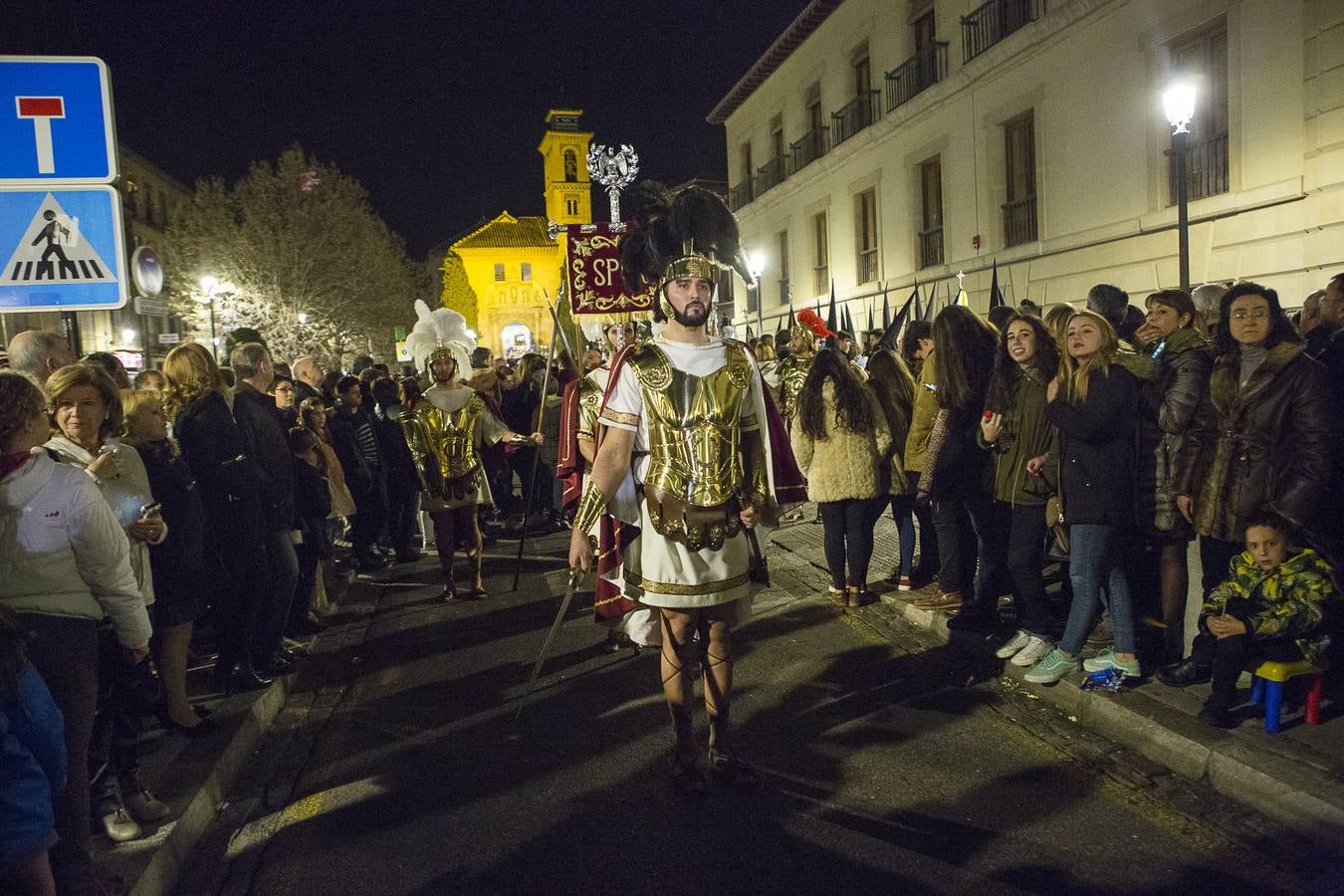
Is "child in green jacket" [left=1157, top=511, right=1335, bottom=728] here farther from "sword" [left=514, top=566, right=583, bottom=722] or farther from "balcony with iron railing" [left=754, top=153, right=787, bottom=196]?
"balcony with iron railing" [left=754, top=153, right=787, bottom=196]

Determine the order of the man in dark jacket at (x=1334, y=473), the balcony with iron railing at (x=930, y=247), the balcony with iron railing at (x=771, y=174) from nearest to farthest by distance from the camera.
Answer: the man in dark jacket at (x=1334, y=473) < the balcony with iron railing at (x=930, y=247) < the balcony with iron railing at (x=771, y=174)

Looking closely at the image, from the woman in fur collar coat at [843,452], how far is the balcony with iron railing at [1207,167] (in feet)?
30.5

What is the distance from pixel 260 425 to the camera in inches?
225

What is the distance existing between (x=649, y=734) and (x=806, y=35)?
26.4 meters

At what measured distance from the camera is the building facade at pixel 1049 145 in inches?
488

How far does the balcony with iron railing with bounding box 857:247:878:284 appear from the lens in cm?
2465

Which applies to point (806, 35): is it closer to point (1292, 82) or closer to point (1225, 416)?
point (1292, 82)

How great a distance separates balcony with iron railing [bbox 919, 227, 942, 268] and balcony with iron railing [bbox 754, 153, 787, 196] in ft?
28.0

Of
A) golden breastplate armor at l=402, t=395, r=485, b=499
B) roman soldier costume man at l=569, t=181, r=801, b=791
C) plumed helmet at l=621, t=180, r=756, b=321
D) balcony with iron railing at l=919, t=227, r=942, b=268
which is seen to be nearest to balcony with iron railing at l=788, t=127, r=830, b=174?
balcony with iron railing at l=919, t=227, r=942, b=268

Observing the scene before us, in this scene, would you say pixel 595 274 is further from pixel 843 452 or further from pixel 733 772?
pixel 733 772

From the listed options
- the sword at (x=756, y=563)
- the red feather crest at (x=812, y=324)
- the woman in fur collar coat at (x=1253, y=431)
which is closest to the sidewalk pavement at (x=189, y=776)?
the sword at (x=756, y=563)

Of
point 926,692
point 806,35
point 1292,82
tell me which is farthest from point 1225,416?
point 806,35

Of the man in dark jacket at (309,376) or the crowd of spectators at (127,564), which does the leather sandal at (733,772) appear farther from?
the man in dark jacket at (309,376)

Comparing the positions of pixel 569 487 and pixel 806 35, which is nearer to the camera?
pixel 569 487
